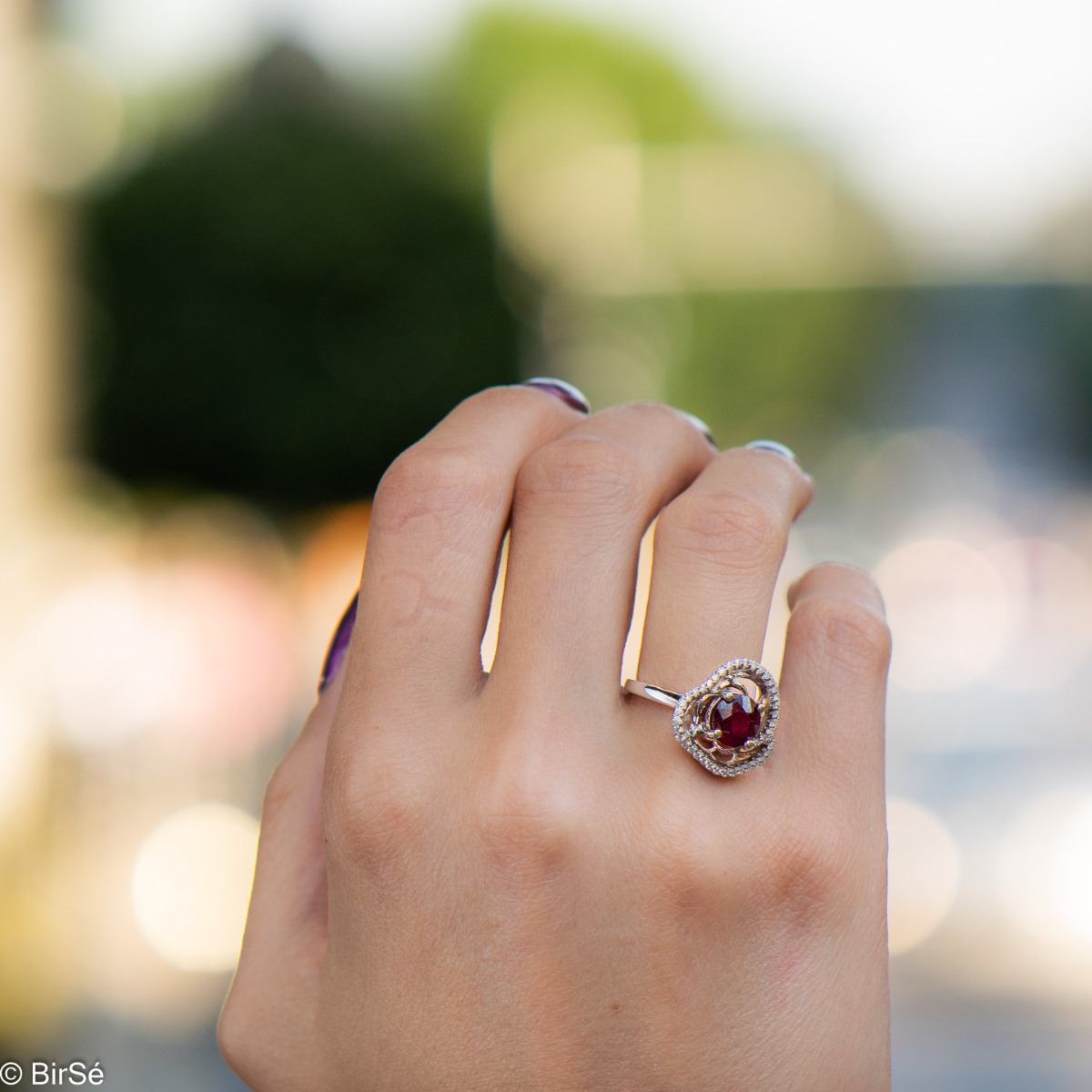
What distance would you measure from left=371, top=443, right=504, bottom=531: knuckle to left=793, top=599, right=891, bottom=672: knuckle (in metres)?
0.32

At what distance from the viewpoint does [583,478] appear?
110cm

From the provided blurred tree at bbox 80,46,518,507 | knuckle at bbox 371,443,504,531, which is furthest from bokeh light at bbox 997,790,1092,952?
blurred tree at bbox 80,46,518,507

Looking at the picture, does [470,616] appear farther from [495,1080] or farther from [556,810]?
[495,1080]

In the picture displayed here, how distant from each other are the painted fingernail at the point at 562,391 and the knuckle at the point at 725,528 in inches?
7.2

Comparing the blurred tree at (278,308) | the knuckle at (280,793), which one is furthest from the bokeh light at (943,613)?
the knuckle at (280,793)

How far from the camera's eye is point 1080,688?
36.4 feet

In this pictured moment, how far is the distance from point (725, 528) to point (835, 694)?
0.18m

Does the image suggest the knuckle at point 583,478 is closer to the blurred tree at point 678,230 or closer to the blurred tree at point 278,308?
the blurred tree at point 278,308

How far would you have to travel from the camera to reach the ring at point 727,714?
1.06 metres

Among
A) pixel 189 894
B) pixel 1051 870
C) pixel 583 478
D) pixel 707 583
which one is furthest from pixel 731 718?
pixel 1051 870

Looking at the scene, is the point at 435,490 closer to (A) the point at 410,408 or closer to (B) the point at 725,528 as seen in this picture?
(B) the point at 725,528

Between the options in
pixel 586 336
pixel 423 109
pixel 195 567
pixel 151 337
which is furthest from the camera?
pixel 586 336

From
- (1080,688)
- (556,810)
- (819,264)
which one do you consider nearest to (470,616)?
(556,810)

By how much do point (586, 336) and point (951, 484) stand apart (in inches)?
437
